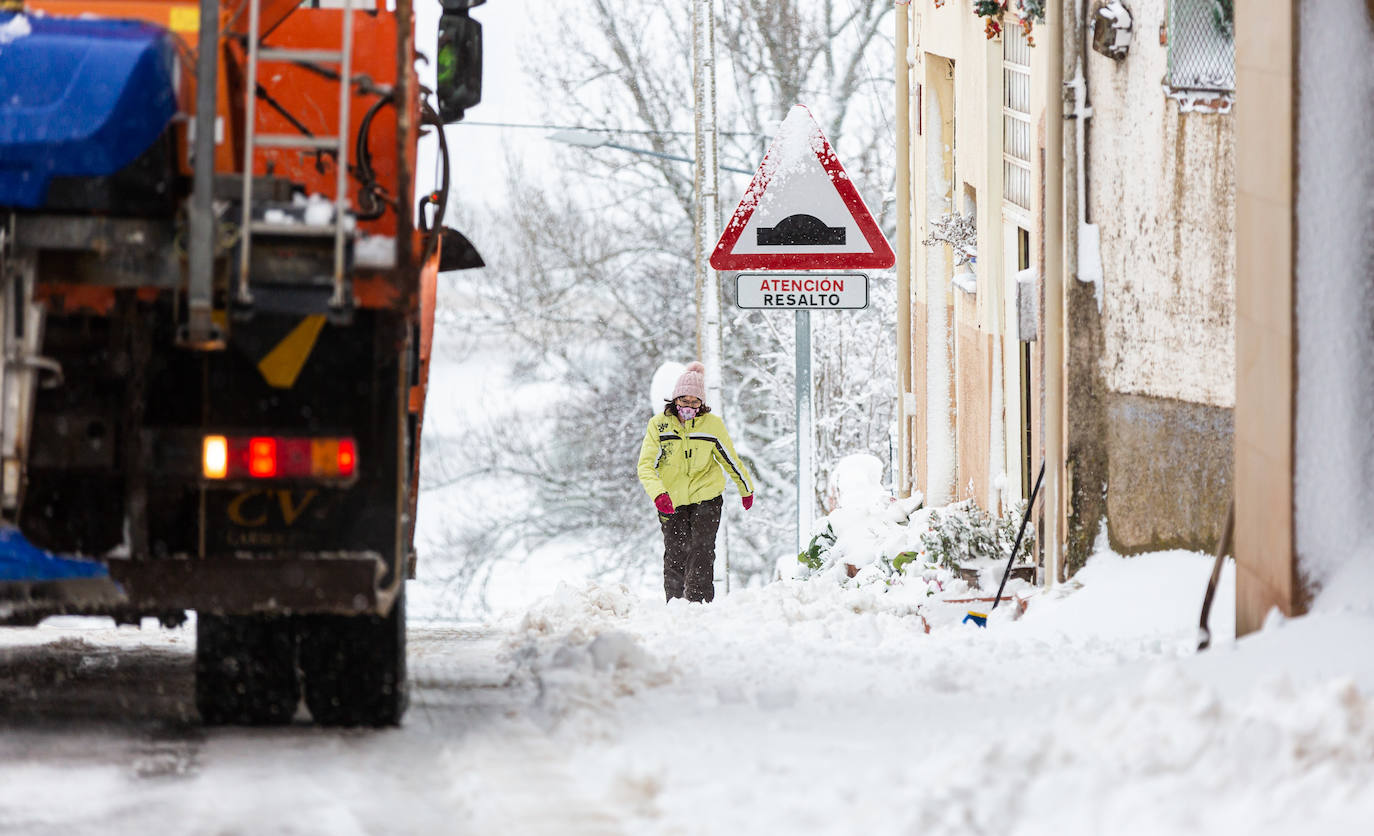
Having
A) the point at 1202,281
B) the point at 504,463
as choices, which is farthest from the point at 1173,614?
the point at 504,463

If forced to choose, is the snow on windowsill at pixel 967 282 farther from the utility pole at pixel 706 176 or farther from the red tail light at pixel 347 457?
the red tail light at pixel 347 457

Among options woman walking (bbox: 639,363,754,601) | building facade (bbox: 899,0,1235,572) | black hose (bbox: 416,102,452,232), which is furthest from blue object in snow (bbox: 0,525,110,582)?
woman walking (bbox: 639,363,754,601)

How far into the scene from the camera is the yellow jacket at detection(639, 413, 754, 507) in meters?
11.2

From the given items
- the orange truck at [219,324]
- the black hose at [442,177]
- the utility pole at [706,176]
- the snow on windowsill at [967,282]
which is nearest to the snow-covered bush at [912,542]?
the snow on windowsill at [967,282]

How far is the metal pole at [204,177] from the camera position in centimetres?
459

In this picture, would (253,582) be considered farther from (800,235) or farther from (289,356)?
(800,235)

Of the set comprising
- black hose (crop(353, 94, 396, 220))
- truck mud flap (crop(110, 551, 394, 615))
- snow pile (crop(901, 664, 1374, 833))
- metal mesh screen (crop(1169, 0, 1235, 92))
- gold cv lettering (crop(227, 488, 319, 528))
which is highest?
metal mesh screen (crop(1169, 0, 1235, 92))

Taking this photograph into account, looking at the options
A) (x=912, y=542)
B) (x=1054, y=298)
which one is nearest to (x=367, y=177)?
(x=1054, y=298)

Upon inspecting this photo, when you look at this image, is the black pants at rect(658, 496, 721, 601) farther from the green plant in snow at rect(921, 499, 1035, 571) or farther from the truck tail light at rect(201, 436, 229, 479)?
the truck tail light at rect(201, 436, 229, 479)

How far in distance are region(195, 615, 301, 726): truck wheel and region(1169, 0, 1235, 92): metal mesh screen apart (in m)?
4.22

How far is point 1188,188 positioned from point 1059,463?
151 centimetres

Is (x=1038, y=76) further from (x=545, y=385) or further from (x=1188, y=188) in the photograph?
(x=545, y=385)

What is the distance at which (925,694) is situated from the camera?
5.65 meters

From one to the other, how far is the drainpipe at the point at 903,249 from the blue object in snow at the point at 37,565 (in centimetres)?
1106
